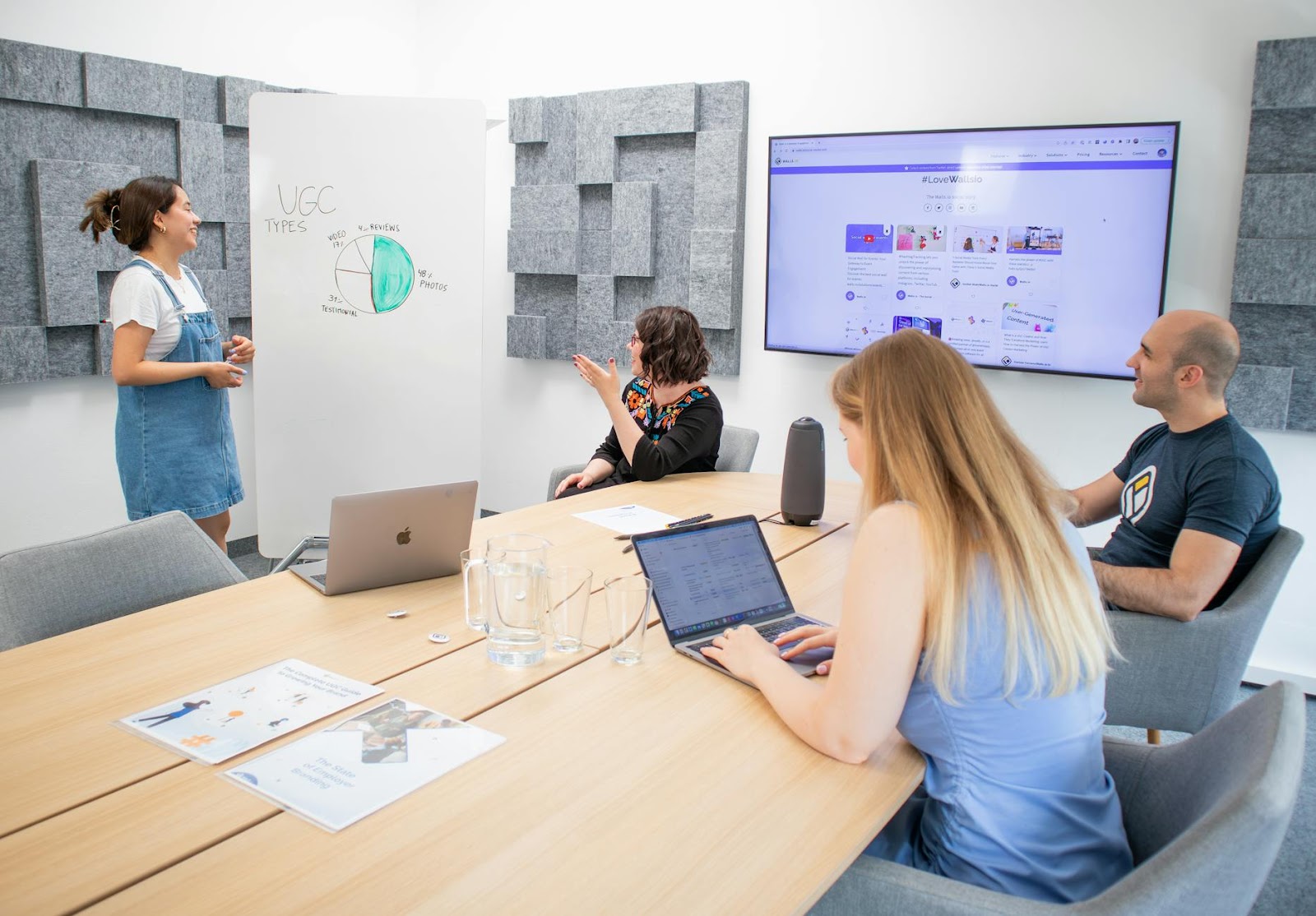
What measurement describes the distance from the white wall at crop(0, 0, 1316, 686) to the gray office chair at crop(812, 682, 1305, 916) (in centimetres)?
220

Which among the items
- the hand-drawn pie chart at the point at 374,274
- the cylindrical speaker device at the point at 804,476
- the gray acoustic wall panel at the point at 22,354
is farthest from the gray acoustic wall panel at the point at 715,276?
the gray acoustic wall panel at the point at 22,354

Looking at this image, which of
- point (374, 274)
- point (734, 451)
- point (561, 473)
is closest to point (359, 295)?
point (374, 274)

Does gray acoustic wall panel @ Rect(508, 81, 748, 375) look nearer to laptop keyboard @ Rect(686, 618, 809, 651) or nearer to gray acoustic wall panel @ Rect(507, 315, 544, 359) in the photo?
gray acoustic wall panel @ Rect(507, 315, 544, 359)

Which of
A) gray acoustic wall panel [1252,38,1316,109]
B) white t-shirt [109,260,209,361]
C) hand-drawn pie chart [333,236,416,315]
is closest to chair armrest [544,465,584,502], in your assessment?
hand-drawn pie chart [333,236,416,315]

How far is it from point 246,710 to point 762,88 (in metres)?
3.32

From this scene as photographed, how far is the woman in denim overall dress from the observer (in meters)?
3.02

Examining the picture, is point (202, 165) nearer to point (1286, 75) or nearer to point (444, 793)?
point (444, 793)

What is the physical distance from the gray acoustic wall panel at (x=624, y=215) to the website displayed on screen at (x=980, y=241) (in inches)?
11.0

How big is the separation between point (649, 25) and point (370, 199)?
151 cm

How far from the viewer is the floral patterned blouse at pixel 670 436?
9.92ft

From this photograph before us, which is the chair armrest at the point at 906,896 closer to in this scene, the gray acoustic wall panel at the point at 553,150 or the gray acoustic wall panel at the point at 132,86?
the gray acoustic wall panel at the point at 553,150

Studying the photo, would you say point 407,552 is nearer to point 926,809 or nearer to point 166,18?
point 926,809

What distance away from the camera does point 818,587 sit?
2072 mm

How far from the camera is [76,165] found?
3.57 metres
